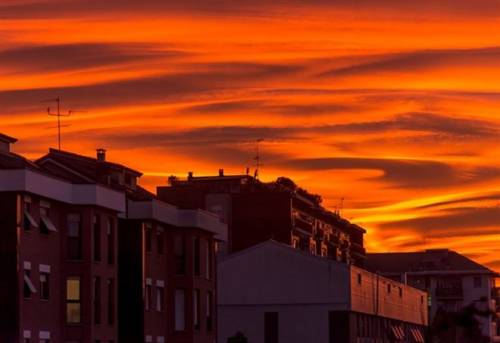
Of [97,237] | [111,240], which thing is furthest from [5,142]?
[111,240]

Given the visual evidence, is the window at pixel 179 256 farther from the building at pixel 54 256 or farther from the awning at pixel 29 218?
the awning at pixel 29 218

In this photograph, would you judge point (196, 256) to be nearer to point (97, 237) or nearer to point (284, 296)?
point (97, 237)

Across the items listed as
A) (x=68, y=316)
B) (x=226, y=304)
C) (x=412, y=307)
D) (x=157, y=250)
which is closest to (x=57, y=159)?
(x=157, y=250)

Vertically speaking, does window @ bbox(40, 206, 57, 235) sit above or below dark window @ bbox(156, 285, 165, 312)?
above

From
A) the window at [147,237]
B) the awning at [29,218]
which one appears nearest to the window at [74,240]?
the awning at [29,218]

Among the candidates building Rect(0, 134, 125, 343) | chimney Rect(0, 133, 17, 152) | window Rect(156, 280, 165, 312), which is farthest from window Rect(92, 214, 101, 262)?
window Rect(156, 280, 165, 312)

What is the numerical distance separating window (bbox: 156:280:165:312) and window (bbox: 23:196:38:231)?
711 inches

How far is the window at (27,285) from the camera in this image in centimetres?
7075

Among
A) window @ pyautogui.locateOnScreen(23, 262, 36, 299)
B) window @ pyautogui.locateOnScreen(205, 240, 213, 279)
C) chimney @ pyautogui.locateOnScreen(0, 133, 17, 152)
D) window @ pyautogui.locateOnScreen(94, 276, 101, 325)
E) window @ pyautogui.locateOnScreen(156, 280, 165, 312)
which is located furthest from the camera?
window @ pyautogui.locateOnScreen(205, 240, 213, 279)

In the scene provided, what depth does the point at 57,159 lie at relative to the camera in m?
86.6

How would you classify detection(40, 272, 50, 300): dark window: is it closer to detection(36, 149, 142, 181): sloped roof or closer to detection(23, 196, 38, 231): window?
detection(23, 196, 38, 231): window

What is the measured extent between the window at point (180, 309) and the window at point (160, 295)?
2.26 meters

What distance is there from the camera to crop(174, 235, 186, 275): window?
92.0 meters

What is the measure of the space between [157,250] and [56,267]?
580 inches
